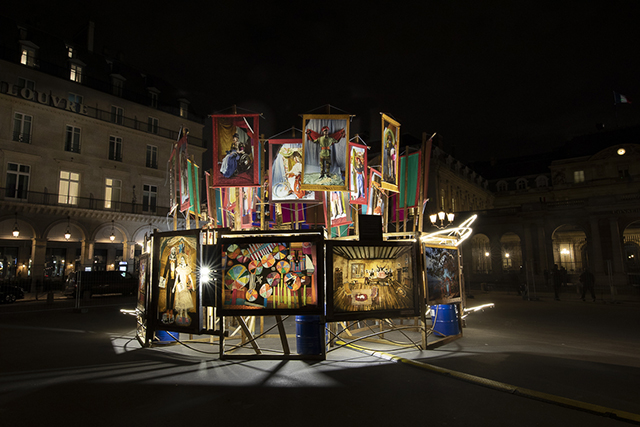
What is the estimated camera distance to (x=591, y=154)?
171ft

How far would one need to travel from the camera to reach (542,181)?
194 ft

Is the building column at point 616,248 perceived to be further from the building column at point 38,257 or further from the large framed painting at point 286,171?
the building column at point 38,257

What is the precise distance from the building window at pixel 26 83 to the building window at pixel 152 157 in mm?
10134

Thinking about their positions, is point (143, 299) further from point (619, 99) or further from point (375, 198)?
point (619, 99)

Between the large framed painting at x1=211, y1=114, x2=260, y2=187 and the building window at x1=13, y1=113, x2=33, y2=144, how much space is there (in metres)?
29.3

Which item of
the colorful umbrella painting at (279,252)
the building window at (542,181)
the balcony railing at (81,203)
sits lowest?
the colorful umbrella painting at (279,252)

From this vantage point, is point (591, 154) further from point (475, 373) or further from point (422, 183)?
point (475, 373)

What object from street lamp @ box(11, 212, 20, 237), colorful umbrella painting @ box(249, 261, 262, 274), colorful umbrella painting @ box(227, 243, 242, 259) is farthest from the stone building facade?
colorful umbrella painting @ box(249, 261, 262, 274)

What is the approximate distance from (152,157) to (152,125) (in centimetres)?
340

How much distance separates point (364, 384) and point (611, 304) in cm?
1970

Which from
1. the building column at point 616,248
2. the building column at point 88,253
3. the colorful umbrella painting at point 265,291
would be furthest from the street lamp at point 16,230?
the building column at point 616,248

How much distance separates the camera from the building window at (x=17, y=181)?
2839 centimetres

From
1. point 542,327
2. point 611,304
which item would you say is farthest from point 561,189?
point 542,327

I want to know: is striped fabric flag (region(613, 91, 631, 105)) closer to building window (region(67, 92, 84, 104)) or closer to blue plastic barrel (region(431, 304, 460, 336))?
blue plastic barrel (region(431, 304, 460, 336))
